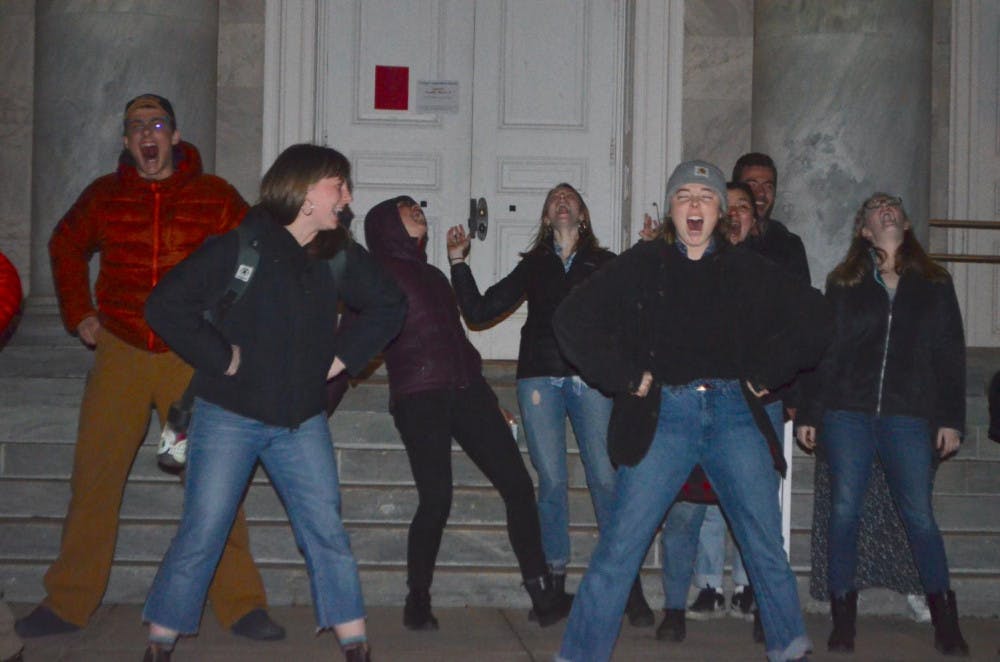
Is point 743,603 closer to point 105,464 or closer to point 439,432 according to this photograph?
point 439,432

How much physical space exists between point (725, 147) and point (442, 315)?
13.6 feet

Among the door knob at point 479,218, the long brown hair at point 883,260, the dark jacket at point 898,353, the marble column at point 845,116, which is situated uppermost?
the marble column at point 845,116

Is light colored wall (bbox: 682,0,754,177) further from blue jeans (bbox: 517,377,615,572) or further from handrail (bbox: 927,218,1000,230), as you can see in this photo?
blue jeans (bbox: 517,377,615,572)

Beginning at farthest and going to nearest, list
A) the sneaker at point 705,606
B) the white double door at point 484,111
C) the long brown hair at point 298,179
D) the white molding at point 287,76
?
the white double door at point 484,111
the white molding at point 287,76
the sneaker at point 705,606
the long brown hair at point 298,179

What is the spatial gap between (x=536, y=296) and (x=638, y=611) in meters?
1.66

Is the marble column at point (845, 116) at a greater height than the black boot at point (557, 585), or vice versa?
the marble column at point (845, 116)

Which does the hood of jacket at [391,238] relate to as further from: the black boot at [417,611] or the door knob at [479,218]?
the door knob at [479,218]

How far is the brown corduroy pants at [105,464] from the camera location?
642 centimetres

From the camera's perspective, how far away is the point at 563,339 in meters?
5.61

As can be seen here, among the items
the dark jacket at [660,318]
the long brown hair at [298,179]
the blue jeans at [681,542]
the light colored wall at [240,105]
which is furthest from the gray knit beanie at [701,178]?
the light colored wall at [240,105]

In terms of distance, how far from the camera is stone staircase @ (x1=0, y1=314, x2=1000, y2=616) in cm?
745

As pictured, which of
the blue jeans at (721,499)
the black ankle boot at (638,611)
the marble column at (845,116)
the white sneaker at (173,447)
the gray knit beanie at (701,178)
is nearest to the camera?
the blue jeans at (721,499)

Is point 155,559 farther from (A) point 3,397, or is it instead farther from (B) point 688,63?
(B) point 688,63

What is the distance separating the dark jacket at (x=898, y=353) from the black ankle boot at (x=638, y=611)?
1247 mm
